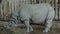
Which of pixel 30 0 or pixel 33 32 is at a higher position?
pixel 30 0

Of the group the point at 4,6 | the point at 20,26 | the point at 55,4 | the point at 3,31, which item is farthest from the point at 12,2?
the point at 3,31

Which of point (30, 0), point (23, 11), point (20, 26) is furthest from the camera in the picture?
point (30, 0)

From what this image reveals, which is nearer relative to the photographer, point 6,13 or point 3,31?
point 3,31

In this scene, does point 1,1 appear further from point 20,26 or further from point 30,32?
point 30,32

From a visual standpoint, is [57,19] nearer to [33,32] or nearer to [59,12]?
[59,12]

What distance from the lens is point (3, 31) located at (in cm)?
167

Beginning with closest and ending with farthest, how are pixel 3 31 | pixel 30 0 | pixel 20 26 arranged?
pixel 3 31 < pixel 20 26 < pixel 30 0

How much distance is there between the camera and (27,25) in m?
1.85

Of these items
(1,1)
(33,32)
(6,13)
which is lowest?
(33,32)

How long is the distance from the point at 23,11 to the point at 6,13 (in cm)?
57

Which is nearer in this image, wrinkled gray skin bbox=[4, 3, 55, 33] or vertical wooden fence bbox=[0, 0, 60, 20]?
wrinkled gray skin bbox=[4, 3, 55, 33]

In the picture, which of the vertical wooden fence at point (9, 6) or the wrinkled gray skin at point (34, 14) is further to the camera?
the vertical wooden fence at point (9, 6)

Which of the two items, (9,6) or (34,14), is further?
(9,6)

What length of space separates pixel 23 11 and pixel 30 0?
544 millimetres
